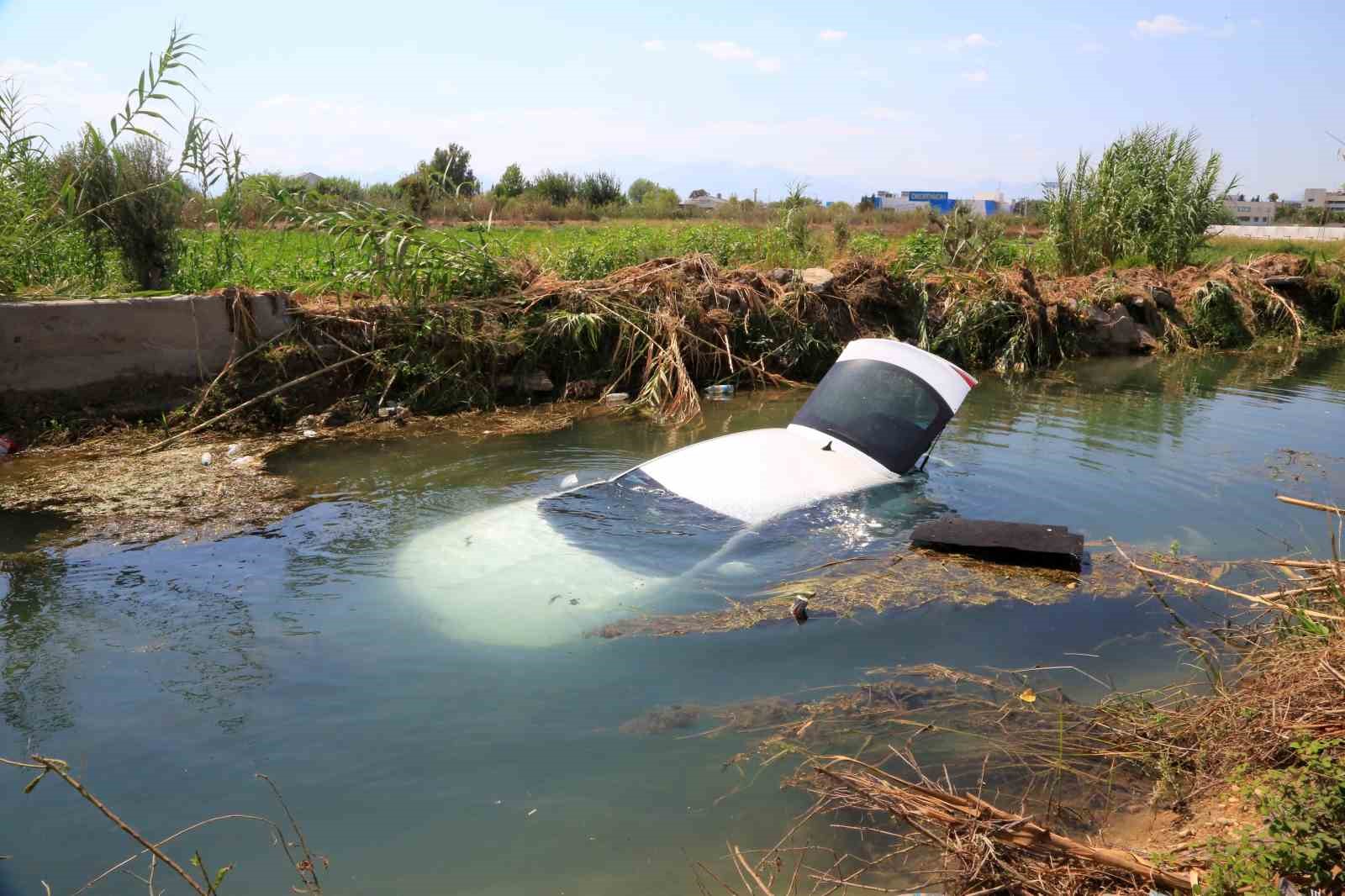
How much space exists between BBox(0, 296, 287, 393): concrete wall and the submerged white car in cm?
423

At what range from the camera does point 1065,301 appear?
40.9 feet

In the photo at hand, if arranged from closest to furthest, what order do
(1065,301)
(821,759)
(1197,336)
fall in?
1. (821,759)
2. (1065,301)
3. (1197,336)

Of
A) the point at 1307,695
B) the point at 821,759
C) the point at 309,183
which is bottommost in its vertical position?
the point at 821,759

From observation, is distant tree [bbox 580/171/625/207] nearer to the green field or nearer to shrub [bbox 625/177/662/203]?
shrub [bbox 625/177/662/203]

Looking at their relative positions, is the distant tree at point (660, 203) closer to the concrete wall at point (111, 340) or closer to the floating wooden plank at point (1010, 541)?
the concrete wall at point (111, 340)

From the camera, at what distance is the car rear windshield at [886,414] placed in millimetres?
5391

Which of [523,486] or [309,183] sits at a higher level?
[309,183]

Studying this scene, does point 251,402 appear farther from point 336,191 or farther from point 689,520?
point 689,520

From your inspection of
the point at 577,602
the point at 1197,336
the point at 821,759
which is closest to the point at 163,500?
the point at 577,602

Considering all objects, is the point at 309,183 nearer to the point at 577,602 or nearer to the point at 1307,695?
the point at 577,602

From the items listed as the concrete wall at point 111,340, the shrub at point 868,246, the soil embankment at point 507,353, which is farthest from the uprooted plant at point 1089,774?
the shrub at point 868,246

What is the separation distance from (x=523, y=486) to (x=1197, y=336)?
36.8 feet

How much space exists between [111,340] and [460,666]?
565 cm

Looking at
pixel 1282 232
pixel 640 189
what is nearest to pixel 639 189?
pixel 640 189
